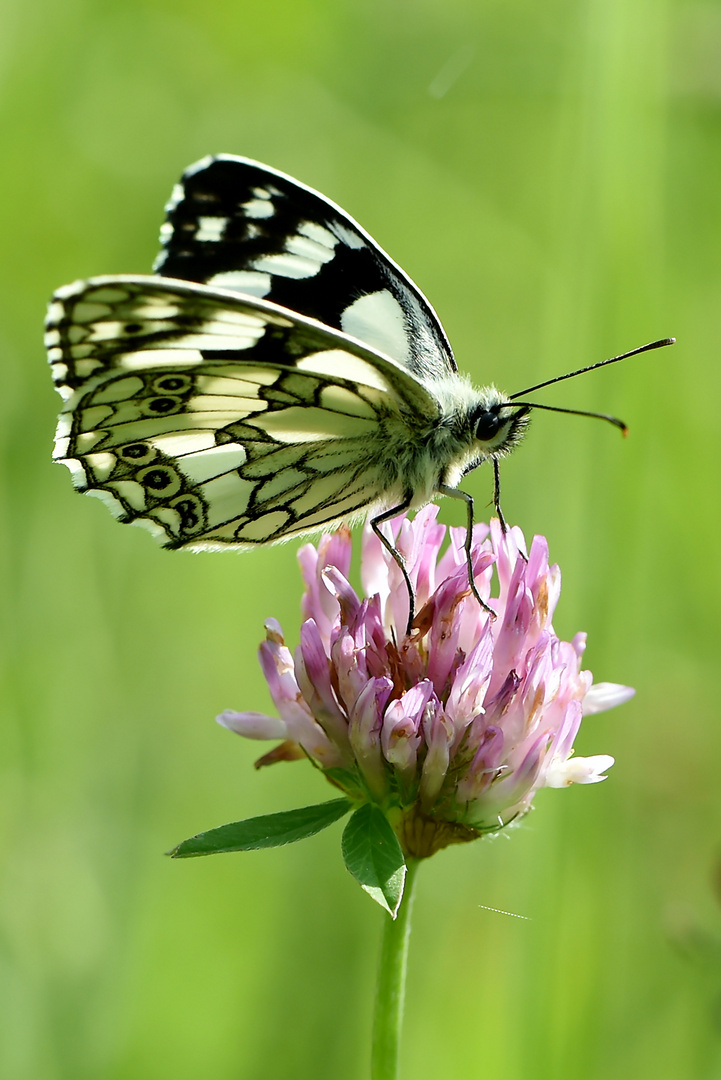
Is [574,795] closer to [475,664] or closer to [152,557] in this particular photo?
[475,664]

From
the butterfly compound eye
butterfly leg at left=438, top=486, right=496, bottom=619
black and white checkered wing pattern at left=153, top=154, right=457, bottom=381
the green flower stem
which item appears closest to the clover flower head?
butterfly leg at left=438, top=486, right=496, bottom=619

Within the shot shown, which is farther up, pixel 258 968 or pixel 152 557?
pixel 152 557

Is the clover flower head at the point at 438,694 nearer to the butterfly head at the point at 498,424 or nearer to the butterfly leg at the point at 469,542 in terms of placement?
the butterfly leg at the point at 469,542

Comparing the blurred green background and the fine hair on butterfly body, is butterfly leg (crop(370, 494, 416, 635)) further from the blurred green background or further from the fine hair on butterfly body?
the blurred green background

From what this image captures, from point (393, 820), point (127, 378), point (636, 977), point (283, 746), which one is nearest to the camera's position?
point (393, 820)

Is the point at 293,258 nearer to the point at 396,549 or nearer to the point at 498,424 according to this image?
the point at 498,424

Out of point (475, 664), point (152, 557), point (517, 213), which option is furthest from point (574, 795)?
point (517, 213)

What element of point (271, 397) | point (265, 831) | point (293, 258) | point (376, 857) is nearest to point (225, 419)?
point (271, 397)
